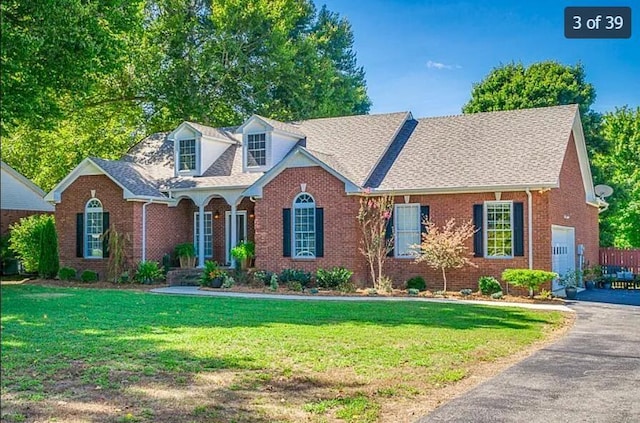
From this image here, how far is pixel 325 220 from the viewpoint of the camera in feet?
66.9

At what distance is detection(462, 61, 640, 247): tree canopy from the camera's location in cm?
3014

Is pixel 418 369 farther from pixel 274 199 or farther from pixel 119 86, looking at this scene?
pixel 119 86

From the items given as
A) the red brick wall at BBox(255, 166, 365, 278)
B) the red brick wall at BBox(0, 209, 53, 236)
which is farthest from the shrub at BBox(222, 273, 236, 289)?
the red brick wall at BBox(0, 209, 53, 236)

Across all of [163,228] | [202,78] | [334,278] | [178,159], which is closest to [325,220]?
[334,278]

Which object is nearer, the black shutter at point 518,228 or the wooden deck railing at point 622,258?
the black shutter at point 518,228

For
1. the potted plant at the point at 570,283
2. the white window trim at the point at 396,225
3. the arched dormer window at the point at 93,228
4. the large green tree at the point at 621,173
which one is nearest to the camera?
the potted plant at the point at 570,283

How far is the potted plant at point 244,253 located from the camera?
71.2 feet

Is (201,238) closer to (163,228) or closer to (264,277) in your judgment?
(163,228)

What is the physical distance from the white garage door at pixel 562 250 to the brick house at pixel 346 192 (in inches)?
2.4

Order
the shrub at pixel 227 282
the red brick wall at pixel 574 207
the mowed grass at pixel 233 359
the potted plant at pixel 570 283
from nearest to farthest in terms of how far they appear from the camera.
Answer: the mowed grass at pixel 233 359
the potted plant at pixel 570 283
the red brick wall at pixel 574 207
the shrub at pixel 227 282

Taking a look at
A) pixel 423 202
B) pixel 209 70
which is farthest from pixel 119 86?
pixel 423 202

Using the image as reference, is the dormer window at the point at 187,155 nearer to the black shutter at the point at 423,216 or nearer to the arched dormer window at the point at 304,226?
the arched dormer window at the point at 304,226

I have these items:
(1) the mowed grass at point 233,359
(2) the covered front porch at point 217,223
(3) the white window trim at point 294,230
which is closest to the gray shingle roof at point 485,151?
(3) the white window trim at point 294,230

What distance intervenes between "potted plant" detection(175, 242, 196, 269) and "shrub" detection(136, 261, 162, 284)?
148 centimetres
